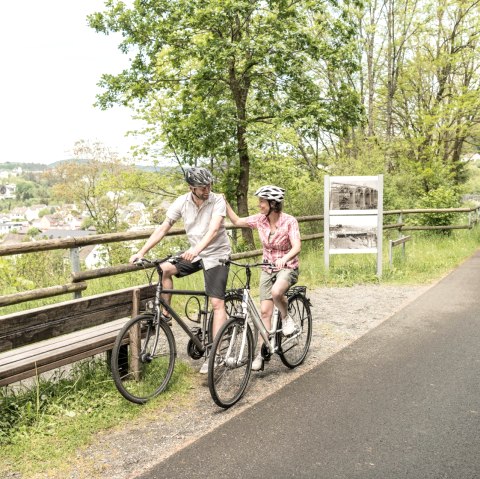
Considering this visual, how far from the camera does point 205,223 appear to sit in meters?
4.79

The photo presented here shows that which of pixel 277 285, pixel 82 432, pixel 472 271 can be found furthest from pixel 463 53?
pixel 82 432

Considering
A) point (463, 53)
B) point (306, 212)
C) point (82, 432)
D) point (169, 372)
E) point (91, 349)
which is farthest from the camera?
point (463, 53)

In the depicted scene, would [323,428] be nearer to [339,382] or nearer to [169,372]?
[339,382]

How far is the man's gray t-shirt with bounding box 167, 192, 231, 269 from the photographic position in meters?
4.76

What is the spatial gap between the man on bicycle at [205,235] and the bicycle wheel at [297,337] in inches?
30.9

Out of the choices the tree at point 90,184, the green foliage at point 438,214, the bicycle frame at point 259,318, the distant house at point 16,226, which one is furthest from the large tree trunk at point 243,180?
the tree at point 90,184

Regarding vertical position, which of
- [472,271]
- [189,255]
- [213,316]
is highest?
[189,255]

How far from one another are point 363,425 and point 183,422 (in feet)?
4.52

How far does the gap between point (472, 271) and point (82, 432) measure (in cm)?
1017

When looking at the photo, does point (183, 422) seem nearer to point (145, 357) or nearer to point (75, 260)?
point (145, 357)

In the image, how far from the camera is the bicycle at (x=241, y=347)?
4170 mm

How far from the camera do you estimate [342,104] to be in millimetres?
16078

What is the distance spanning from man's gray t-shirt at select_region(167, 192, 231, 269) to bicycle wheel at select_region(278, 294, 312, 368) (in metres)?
0.89

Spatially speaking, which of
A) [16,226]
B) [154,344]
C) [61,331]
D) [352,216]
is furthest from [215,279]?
[16,226]
